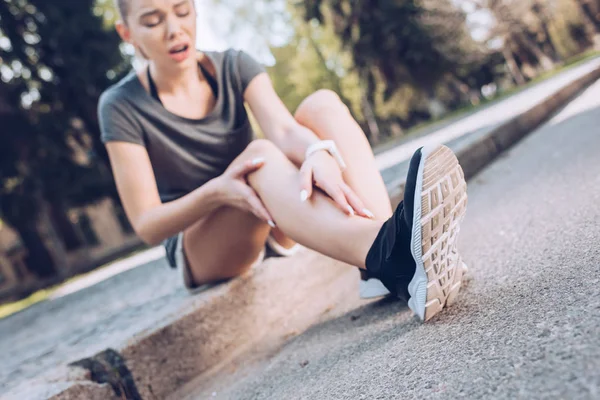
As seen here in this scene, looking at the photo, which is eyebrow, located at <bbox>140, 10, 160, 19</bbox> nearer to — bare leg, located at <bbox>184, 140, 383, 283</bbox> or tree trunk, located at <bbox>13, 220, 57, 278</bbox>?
bare leg, located at <bbox>184, 140, 383, 283</bbox>

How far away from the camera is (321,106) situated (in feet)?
6.44

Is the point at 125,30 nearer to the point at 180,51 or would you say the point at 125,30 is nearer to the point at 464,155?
the point at 180,51

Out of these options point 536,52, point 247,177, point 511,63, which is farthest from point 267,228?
point 536,52

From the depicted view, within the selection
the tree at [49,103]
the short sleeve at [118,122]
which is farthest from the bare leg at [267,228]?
the tree at [49,103]

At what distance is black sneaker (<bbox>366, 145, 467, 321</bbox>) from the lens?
1204mm

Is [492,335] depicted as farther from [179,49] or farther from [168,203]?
[179,49]

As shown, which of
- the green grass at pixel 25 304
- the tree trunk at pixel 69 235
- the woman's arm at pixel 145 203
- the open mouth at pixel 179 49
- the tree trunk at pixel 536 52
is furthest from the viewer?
the tree trunk at pixel 536 52

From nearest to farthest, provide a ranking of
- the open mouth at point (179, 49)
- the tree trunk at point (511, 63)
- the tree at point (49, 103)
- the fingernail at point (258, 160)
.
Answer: the fingernail at point (258, 160) < the open mouth at point (179, 49) < the tree at point (49, 103) < the tree trunk at point (511, 63)

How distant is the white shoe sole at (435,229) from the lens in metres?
1.20

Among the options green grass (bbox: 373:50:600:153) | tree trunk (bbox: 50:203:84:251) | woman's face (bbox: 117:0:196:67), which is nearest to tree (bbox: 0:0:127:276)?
tree trunk (bbox: 50:203:84:251)

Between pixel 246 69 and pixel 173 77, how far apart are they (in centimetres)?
33

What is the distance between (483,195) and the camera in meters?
3.04

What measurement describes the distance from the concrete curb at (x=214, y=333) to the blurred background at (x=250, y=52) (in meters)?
8.14

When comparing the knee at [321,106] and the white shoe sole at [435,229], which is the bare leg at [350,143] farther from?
the white shoe sole at [435,229]
